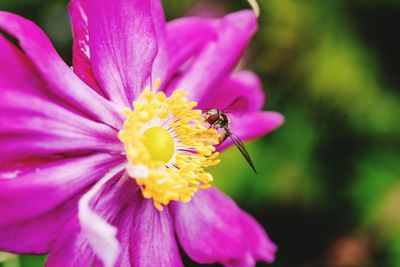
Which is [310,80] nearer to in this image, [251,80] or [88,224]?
[251,80]

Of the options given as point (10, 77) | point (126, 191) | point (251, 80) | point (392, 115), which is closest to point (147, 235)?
point (126, 191)

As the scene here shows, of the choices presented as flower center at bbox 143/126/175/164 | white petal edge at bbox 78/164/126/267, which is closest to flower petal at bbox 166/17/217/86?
flower center at bbox 143/126/175/164

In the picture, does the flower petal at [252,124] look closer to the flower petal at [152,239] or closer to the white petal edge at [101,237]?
the flower petal at [152,239]

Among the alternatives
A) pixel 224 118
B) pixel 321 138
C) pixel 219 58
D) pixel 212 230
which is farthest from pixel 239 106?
pixel 321 138

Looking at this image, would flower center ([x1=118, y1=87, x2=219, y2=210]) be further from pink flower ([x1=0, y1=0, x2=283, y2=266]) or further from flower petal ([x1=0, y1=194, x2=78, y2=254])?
flower petal ([x1=0, y1=194, x2=78, y2=254])

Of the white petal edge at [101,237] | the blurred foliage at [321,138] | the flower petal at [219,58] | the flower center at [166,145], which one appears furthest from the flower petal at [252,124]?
the blurred foliage at [321,138]

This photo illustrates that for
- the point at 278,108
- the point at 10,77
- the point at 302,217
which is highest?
the point at 10,77

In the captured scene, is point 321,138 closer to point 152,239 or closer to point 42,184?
point 152,239
